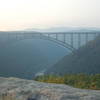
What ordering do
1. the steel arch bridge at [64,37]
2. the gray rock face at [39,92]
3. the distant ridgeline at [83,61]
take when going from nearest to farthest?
1. the gray rock face at [39,92]
2. the distant ridgeline at [83,61]
3. the steel arch bridge at [64,37]

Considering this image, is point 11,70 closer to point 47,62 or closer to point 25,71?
point 25,71

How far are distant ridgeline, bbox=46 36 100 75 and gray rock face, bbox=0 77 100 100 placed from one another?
44744mm

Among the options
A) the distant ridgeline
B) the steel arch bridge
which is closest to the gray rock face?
the distant ridgeline

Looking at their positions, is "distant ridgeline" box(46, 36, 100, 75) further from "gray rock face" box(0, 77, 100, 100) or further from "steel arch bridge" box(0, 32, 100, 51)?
"gray rock face" box(0, 77, 100, 100)

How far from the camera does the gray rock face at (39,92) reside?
15.6 feet

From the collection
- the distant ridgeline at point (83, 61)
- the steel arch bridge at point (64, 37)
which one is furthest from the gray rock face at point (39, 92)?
the steel arch bridge at point (64, 37)

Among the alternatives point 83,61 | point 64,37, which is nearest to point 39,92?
point 83,61

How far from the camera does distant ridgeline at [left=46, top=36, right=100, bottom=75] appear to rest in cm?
5250

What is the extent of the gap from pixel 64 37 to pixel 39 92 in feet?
174

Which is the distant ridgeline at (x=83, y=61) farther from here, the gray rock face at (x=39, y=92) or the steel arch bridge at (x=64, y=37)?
the gray rock face at (x=39, y=92)

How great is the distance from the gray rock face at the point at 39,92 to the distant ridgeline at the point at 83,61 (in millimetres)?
44744

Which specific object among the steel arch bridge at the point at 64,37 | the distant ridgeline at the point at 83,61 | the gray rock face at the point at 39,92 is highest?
the gray rock face at the point at 39,92

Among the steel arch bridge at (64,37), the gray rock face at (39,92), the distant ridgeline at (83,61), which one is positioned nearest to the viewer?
the gray rock face at (39,92)

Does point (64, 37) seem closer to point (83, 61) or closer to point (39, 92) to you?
point (83, 61)
